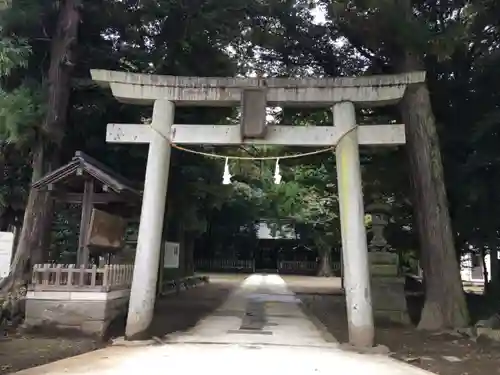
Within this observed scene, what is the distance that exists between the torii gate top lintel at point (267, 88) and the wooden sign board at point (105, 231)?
2676mm

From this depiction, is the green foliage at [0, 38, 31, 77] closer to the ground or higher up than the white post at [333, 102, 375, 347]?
higher up

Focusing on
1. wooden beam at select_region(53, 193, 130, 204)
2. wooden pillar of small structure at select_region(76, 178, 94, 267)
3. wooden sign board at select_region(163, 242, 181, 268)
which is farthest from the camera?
wooden sign board at select_region(163, 242, 181, 268)

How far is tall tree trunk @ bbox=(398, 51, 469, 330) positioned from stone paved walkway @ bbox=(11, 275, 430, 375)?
271 cm

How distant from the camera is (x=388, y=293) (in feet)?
40.8

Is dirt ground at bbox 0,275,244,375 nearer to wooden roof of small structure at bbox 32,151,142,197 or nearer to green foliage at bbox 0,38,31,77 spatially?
wooden roof of small structure at bbox 32,151,142,197

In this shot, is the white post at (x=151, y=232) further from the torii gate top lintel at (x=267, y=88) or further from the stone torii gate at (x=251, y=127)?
the torii gate top lintel at (x=267, y=88)

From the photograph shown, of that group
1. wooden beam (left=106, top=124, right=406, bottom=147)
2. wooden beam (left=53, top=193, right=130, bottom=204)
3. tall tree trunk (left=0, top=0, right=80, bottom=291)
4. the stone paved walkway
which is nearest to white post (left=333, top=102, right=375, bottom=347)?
wooden beam (left=106, top=124, right=406, bottom=147)

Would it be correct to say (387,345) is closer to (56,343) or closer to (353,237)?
(353,237)

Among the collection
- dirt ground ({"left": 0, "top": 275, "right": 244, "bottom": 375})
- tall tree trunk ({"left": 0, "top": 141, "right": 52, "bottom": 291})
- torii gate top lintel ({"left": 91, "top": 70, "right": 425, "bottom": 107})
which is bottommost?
dirt ground ({"left": 0, "top": 275, "right": 244, "bottom": 375})

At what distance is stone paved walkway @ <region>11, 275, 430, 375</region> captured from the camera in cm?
676

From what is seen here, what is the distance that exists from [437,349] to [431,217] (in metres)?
3.48

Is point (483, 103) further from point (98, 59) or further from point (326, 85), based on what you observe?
point (98, 59)

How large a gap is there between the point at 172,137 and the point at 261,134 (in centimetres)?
177

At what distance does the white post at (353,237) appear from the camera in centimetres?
905
